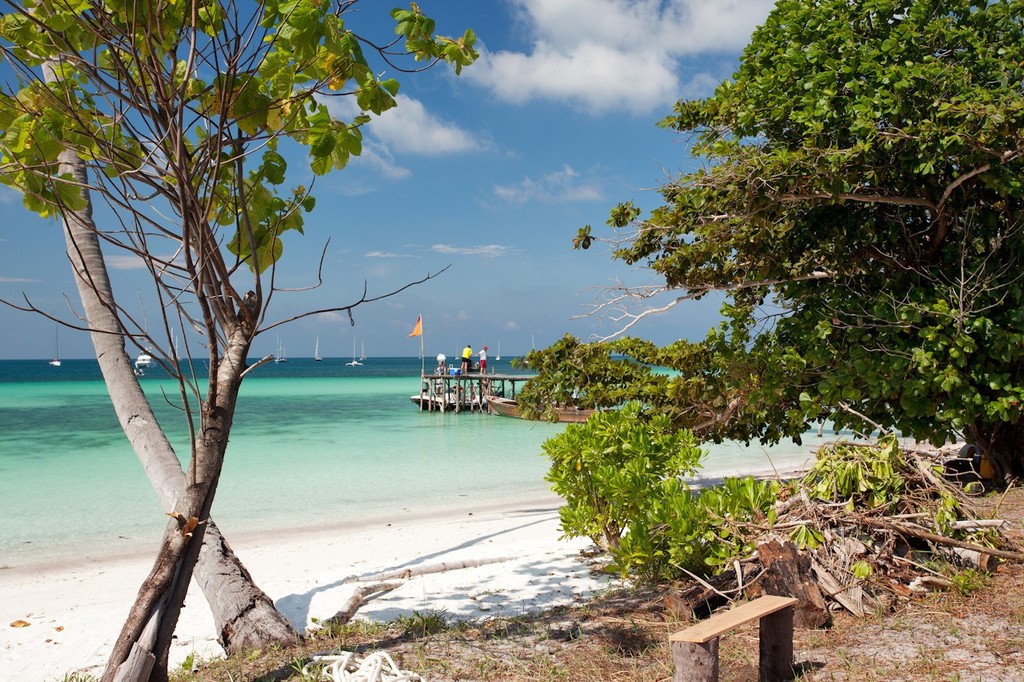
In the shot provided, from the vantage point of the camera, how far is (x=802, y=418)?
7.54m

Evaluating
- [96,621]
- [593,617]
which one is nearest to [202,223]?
[593,617]

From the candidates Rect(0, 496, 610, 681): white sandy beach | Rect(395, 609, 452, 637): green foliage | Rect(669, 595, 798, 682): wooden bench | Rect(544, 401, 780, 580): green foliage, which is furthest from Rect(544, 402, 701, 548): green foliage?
Rect(669, 595, 798, 682): wooden bench

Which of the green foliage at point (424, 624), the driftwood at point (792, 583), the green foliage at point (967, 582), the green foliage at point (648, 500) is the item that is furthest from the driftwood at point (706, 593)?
the green foliage at point (424, 624)

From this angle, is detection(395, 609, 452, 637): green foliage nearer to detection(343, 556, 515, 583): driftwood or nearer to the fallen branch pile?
the fallen branch pile

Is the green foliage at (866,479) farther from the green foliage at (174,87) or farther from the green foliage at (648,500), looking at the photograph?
the green foliage at (174,87)

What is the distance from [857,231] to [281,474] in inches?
543

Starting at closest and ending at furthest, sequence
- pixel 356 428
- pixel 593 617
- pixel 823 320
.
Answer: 1. pixel 593 617
2. pixel 823 320
3. pixel 356 428

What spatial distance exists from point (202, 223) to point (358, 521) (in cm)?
953

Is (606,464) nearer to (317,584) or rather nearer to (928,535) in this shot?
(928,535)

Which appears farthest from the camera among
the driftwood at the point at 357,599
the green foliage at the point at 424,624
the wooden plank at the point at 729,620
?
the driftwood at the point at 357,599

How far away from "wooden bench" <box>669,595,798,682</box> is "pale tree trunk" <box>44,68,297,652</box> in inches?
108

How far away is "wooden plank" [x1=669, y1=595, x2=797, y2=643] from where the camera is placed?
2.95m

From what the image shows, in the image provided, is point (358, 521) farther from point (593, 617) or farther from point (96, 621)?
point (593, 617)

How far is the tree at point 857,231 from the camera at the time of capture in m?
6.28
